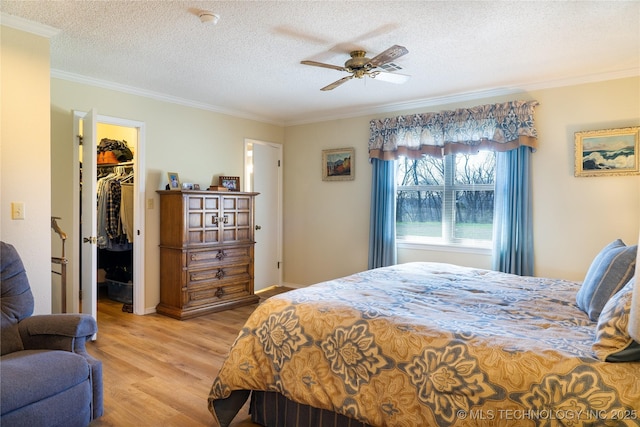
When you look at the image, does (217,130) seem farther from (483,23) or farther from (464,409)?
(464,409)

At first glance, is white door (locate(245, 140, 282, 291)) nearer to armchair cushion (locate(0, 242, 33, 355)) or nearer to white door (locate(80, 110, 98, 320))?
white door (locate(80, 110, 98, 320))

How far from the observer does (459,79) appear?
3832mm

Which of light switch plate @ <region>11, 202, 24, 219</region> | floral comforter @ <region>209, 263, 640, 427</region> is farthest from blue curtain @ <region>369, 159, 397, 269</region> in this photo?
light switch plate @ <region>11, 202, 24, 219</region>

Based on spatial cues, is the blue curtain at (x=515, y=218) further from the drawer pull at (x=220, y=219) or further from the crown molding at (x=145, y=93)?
the crown molding at (x=145, y=93)

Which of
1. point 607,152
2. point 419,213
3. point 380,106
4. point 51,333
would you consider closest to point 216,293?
point 51,333

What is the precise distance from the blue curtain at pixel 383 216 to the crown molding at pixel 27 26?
11.3 ft

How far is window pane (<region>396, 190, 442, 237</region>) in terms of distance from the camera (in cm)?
464

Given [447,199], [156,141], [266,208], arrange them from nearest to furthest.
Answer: [156,141] < [447,199] < [266,208]

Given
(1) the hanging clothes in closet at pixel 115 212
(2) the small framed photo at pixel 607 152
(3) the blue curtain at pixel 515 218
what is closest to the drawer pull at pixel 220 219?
(1) the hanging clothes in closet at pixel 115 212

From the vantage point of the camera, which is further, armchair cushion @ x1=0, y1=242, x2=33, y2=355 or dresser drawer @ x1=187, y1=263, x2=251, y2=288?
dresser drawer @ x1=187, y1=263, x2=251, y2=288

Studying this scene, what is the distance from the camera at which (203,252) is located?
446 cm

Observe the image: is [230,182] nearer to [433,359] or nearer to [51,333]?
→ [51,333]

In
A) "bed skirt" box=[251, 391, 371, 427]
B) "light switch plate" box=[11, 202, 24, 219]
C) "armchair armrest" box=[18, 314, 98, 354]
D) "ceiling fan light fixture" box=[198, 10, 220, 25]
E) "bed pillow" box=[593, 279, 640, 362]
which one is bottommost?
"bed skirt" box=[251, 391, 371, 427]

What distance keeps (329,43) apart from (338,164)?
95.9 inches
